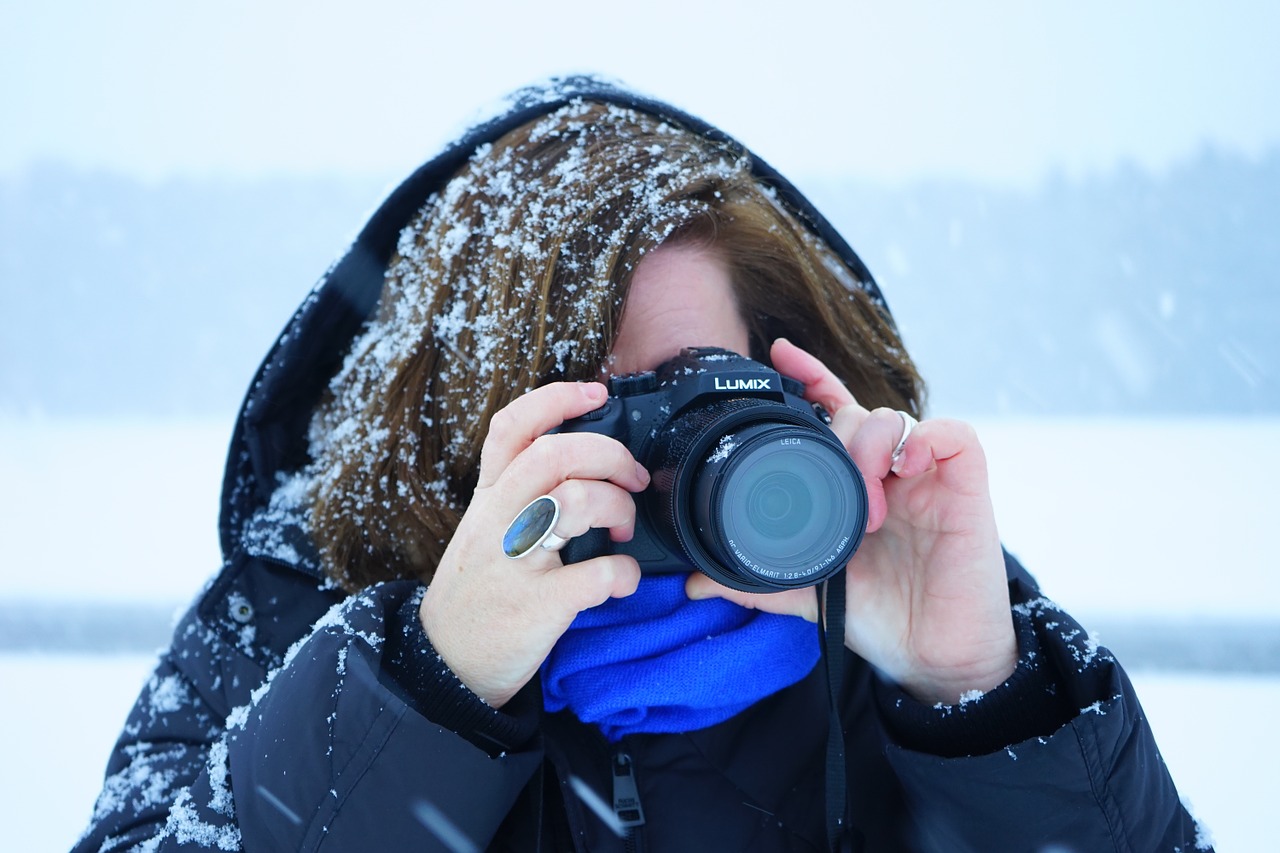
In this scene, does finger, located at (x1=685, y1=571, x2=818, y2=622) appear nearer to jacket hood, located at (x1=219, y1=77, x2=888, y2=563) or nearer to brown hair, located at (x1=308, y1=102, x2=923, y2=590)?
brown hair, located at (x1=308, y1=102, x2=923, y2=590)

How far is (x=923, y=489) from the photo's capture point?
0.85 metres

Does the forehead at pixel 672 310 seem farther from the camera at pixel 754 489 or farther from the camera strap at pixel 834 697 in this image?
the camera strap at pixel 834 697

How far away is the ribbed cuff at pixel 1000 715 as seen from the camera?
0.78 metres

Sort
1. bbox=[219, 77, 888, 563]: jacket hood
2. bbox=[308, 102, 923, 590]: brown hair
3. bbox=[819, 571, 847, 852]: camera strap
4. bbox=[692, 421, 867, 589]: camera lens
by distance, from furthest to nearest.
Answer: bbox=[219, 77, 888, 563]: jacket hood, bbox=[308, 102, 923, 590]: brown hair, bbox=[819, 571, 847, 852]: camera strap, bbox=[692, 421, 867, 589]: camera lens

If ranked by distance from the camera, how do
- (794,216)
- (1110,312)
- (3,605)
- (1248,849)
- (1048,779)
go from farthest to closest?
(1110,312) < (3,605) < (1248,849) < (794,216) < (1048,779)

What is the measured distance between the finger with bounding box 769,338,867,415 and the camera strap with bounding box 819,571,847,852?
218 millimetres

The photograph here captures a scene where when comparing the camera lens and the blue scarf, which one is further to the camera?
the blue scarf

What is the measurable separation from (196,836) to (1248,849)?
1709mm

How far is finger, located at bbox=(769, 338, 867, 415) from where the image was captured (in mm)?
945

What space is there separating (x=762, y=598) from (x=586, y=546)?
0.22 meters

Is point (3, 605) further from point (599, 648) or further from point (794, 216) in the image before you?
point (794, 216)

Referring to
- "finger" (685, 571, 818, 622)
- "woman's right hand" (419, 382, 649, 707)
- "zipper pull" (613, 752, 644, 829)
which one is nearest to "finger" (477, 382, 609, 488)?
"woman's right hand" (419, 382, 649, 707)

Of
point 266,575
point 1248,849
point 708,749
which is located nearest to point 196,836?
point 266,575

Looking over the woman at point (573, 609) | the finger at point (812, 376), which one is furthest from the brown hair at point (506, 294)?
the finger at point (812, 376)
